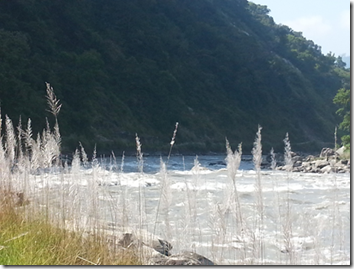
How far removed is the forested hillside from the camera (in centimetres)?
3669

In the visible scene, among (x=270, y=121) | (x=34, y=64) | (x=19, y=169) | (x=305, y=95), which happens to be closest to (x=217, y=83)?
(x=270, y=121)

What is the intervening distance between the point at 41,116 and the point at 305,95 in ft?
112

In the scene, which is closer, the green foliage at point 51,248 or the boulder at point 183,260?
the green foliage at point 51,248

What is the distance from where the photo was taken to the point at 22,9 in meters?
42.5

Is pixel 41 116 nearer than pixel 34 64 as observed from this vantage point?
Yes

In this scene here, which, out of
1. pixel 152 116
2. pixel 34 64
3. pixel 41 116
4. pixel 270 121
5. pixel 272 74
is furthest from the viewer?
pixel 272 74

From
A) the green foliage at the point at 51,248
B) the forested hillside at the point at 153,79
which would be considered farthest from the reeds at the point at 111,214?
the forested hillside at the point at 153,79

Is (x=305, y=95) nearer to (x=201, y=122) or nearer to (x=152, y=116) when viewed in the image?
(x=201, y=122)

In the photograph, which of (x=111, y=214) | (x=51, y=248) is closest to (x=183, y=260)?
(x=111, y=214)

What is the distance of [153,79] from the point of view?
4669 cm

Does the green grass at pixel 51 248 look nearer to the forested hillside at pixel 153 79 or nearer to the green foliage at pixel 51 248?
the green foliage at pixel 51 248

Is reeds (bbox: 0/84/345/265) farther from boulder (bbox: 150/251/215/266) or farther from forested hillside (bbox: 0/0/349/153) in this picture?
forested hillside (bbox: 0/0/349/153)

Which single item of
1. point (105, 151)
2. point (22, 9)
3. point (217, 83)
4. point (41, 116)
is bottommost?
point (105, 151)

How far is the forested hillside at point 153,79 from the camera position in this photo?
120 ft
